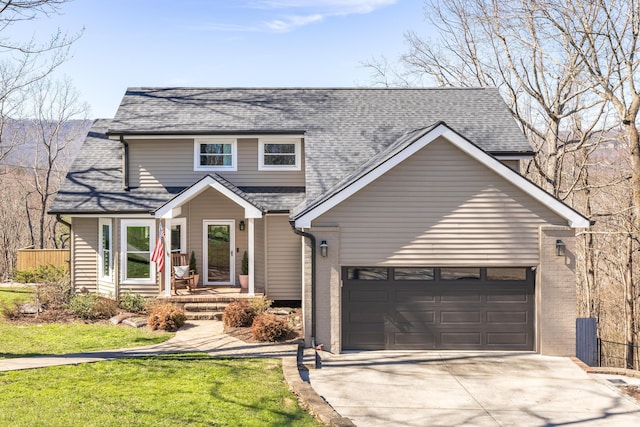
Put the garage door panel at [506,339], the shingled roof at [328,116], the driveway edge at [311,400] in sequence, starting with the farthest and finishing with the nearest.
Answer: the shingled roof at [328,116] → the garage door panel at [506,339] → the driveway edge at [311,400]

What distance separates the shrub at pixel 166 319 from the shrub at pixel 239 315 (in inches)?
48.6

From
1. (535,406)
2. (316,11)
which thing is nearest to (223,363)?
(535,406)

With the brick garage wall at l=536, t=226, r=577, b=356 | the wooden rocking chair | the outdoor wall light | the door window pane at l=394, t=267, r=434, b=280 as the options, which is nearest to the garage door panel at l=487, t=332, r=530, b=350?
the brick garage wall at l=536, t=226, r=577, b=356

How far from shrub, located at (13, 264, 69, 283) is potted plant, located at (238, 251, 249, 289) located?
6134 millimetres

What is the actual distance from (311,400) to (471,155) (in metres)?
6.97

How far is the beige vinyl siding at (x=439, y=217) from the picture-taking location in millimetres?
12266

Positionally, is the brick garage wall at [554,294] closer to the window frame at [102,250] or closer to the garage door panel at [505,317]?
the garage door panel at [505,317]

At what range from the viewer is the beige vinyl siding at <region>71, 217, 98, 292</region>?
55.6 feet

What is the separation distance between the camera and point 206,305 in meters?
→ 15.1

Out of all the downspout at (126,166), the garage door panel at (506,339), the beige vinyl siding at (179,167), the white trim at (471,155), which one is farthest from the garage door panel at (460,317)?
the downspout at (126,166)

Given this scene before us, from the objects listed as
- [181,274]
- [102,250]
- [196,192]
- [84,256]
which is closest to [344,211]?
[196,192]

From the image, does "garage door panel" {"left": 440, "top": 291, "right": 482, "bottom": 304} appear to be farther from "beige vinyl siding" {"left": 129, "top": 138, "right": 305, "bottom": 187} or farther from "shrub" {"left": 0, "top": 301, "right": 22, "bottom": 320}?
"shrub" {"left": 0, "top": 301, "right": 22, "bottom": 320}

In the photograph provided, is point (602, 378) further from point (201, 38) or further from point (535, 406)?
point (201, 38)

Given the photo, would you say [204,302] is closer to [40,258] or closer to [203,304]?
[203,304]
